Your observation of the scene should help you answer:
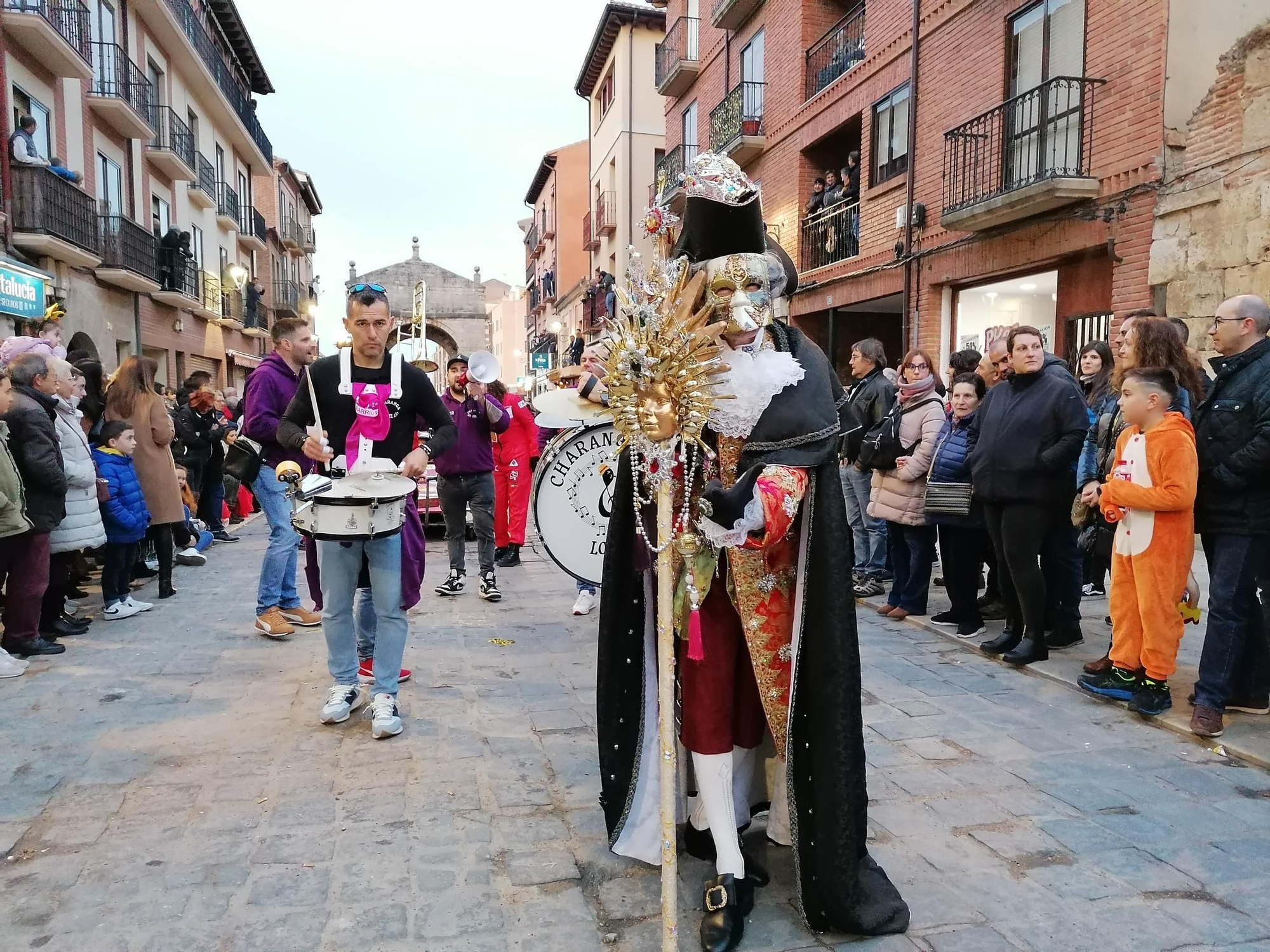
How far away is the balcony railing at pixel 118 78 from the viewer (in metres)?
16.9

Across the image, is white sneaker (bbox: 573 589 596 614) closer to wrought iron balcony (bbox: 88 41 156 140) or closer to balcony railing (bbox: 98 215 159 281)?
balcony railing (bbox: 98 215 159 281)

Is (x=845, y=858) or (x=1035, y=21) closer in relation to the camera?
(x=845, y=858)

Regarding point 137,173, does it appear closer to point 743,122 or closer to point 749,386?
point 743,122

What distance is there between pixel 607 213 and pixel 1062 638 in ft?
89.2

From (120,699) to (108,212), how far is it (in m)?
15.8

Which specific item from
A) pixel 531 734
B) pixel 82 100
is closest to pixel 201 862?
pixel 531 734

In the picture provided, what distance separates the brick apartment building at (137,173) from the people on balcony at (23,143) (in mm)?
121

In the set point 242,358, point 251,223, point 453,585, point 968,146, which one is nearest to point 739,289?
point 453,585

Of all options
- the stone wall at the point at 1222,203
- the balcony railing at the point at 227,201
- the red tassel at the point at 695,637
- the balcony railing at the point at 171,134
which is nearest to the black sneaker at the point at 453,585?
the red tassel at the point at 695,637

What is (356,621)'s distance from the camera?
5.01m

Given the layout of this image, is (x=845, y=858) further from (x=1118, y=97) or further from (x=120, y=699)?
(x=1118, y=97)

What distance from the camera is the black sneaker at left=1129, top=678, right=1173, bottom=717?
4.24 meters

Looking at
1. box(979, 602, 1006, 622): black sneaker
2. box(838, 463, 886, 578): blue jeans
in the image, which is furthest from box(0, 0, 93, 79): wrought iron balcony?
box(979, 602, 1006, 622): black sneaker

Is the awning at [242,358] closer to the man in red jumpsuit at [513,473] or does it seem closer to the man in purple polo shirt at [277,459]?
the man in red jumpsuit at [513,473]
